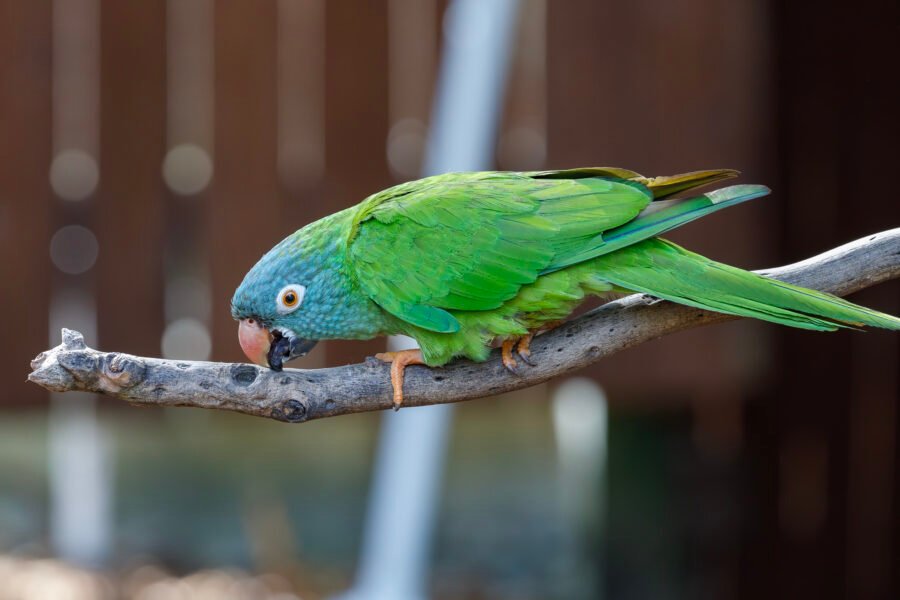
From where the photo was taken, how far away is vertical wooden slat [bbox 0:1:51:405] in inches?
176

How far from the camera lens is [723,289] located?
2.08 m

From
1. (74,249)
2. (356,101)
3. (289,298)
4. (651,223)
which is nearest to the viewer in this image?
(651,223)

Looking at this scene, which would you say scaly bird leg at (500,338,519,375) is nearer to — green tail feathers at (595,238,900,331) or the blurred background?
green tail feathers at (595,238,900,331)

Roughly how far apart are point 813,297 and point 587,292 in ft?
1.59

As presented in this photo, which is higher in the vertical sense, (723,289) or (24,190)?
(24,190)

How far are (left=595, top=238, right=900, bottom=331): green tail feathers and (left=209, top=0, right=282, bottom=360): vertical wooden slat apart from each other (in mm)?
2590

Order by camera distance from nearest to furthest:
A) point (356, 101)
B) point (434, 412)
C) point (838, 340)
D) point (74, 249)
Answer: point (838, 340) < point (434, 412) < point (74, 249) < point (356, 101)

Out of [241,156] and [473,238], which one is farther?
[241,156]

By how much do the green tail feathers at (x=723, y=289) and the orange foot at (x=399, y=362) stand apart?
17.8 inches

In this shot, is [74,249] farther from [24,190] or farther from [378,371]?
[378,371]

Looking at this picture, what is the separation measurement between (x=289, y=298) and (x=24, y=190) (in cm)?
262

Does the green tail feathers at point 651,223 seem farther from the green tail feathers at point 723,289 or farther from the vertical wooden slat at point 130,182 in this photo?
the vertical wooden slat at point 130,182

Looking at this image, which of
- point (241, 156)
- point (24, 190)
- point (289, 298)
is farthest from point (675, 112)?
point (24, 190)

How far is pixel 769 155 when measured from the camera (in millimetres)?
4445
